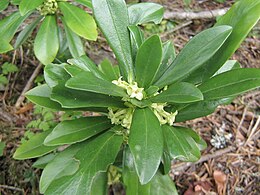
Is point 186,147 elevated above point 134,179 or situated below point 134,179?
above

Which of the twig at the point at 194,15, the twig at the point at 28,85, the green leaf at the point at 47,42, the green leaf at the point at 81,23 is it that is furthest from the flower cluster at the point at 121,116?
the twig at the point at 194,15

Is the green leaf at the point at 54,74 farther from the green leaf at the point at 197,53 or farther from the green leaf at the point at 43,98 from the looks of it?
the green leaf at the point at 197,53

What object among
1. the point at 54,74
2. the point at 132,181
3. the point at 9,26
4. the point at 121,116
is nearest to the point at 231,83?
the point at 121,116

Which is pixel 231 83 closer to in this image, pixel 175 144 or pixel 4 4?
pixel 175 144

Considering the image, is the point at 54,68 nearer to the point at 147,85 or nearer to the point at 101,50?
the point at 147,85

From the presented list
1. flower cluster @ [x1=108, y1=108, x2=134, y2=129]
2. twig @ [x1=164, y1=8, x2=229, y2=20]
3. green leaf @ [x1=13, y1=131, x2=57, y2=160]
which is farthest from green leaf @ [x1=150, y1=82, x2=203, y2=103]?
twig @ [x1=164, y1=8, x2=229, y2=20]

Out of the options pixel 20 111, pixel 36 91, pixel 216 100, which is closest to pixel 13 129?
pixel 20 111
